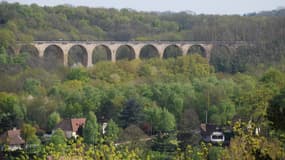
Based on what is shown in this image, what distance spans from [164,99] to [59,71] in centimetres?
1146

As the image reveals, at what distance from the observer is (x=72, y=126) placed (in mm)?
31500

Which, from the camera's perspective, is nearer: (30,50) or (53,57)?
(53,57)

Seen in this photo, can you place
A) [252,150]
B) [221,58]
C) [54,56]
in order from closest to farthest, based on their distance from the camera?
[252,150]
[54,56]
[221,58]

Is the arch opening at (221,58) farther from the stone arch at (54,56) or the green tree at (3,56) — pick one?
the green tree at (3,56)

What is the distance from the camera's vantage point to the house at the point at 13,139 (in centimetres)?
2797

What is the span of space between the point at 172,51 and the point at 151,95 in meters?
22.8

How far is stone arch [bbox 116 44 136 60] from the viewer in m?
58.1

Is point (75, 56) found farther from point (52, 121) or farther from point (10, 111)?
point (52, 121)

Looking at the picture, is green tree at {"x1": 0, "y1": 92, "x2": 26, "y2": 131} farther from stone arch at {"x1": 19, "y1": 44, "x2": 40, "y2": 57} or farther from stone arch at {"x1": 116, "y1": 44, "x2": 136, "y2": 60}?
stone arch at {"x1": 116, "y1": 44, "x2": 136, "y2": 60}

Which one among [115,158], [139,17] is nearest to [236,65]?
[139,17]

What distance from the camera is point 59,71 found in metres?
46.3

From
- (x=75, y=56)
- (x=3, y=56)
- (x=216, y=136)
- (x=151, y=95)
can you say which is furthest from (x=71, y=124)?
(x=75, y=56)

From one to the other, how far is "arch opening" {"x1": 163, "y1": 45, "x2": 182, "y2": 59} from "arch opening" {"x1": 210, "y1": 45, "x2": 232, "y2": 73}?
8.91 feet

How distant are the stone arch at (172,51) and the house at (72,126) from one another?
27731 millimetres
